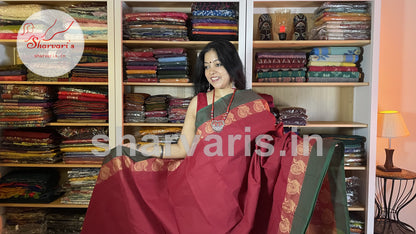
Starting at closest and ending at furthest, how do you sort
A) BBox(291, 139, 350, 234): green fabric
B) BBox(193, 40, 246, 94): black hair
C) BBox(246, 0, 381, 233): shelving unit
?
BBox(291, 139, 350, 234): green fabric
BBox(193, 40, 246, 94): black hair
BBox(246, 0, 381, 233): shelving unit

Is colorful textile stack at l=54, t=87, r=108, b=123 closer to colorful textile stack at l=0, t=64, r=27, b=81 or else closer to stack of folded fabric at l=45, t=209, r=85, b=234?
colorful textile stack at l=0, t=64, r=27, b=81

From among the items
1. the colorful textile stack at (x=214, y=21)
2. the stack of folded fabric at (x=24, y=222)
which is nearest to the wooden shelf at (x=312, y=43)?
the colorful textile stack at (x=214, y=21)

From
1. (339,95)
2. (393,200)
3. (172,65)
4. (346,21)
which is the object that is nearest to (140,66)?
(172,65)

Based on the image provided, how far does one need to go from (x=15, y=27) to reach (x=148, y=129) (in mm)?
1296

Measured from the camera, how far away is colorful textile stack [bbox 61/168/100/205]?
2902mm

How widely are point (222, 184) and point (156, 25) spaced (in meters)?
1.47

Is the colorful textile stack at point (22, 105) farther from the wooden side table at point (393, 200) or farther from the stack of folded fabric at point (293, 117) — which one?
the wooden side table at point (393, 200)

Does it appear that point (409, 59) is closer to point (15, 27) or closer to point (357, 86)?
point (357, 86)

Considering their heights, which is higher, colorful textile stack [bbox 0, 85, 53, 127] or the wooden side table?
colorful textile stack [bbox 0, 85, 53, 127]

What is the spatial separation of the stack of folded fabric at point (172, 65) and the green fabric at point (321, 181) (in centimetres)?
142

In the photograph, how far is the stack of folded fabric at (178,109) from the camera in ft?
9.50

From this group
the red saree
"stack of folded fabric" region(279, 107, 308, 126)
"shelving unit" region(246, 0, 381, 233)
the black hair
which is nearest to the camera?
the red saree

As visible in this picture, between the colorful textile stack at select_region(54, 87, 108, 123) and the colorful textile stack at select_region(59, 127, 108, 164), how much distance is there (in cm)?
11

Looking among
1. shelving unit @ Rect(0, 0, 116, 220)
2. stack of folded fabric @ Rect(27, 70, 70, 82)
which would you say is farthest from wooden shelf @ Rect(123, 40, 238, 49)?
stack of folded fabric @ Rect(27, 70, 70, 82)
